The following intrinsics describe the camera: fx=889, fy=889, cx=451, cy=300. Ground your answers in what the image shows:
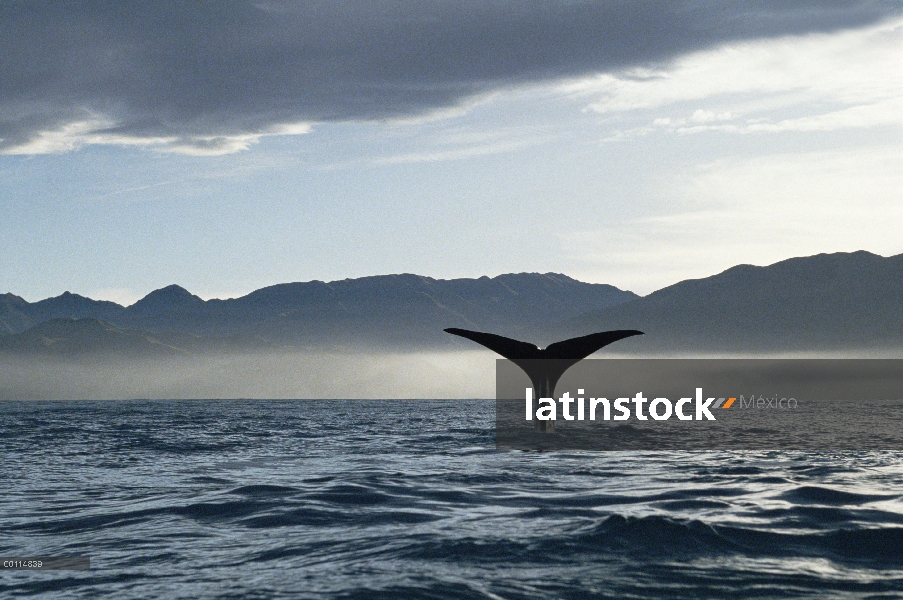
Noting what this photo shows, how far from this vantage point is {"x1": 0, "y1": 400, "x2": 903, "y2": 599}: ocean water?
9.42m

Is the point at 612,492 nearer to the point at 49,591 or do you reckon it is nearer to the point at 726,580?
the point at 726,580

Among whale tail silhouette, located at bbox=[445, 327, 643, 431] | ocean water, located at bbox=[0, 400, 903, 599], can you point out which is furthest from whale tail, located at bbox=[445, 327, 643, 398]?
ocean water, located at bbox=[0, 400, 903, 599]

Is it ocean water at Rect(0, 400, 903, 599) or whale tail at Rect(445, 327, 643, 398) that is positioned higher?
whale tail at Rect(445, 327, 643, 398)

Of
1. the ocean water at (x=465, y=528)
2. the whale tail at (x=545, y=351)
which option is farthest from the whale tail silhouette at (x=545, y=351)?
the ocean water at (x=465, y=528)

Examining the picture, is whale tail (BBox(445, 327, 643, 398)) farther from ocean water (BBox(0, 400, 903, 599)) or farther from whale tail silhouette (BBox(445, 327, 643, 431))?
ocean water (BBox(0, 400, 903, 599))

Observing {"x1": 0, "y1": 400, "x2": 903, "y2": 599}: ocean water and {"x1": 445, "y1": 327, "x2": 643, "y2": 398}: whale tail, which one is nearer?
{"x1": 0, "y1": 400, "x2": 903, "y2": 599}: ocean water

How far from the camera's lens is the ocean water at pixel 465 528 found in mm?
9422

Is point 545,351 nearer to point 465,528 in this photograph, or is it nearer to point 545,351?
point 545,351

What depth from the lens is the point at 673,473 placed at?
1997 cm

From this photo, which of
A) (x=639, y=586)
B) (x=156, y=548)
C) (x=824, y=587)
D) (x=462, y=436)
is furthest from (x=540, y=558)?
(x=462, y=436)

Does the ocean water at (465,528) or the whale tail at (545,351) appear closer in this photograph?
the ocean water at (465,528)

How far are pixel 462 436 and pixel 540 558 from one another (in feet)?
83.0

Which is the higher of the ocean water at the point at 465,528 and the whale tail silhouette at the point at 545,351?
the whale tail silhouette at the point at 545,351

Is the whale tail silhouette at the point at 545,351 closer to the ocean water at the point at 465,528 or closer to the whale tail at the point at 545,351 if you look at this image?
the whale tail at the point at 545,351
